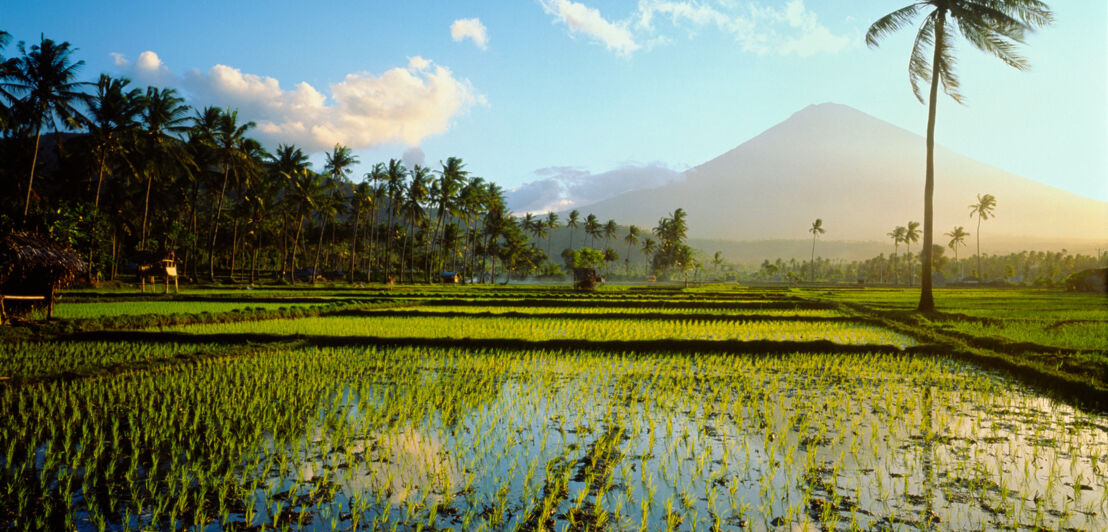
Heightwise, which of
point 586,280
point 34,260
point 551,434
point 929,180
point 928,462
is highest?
point 929,180

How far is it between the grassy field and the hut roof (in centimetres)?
142

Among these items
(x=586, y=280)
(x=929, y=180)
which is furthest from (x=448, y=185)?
(x=929, y=180)

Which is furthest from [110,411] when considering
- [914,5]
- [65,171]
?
[65,171]

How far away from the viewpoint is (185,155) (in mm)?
33531

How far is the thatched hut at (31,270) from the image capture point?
1094 centimetres

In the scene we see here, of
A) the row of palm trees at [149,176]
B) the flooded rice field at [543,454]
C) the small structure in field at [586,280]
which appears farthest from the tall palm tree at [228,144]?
the flooded rice field at [543,454]

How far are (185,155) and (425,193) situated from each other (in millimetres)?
20774

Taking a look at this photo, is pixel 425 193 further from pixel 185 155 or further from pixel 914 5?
pixel 914 5

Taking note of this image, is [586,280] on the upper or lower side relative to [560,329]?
upper

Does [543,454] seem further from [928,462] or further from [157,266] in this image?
[157,266]

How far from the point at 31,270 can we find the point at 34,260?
1.07 meters

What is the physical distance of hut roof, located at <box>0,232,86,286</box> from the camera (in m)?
10.9

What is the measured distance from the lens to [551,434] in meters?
5.37

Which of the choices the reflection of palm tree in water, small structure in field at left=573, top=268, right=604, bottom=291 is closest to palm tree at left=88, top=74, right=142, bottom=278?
small structure in field at left=573, top=268, right=604, bottom=291
